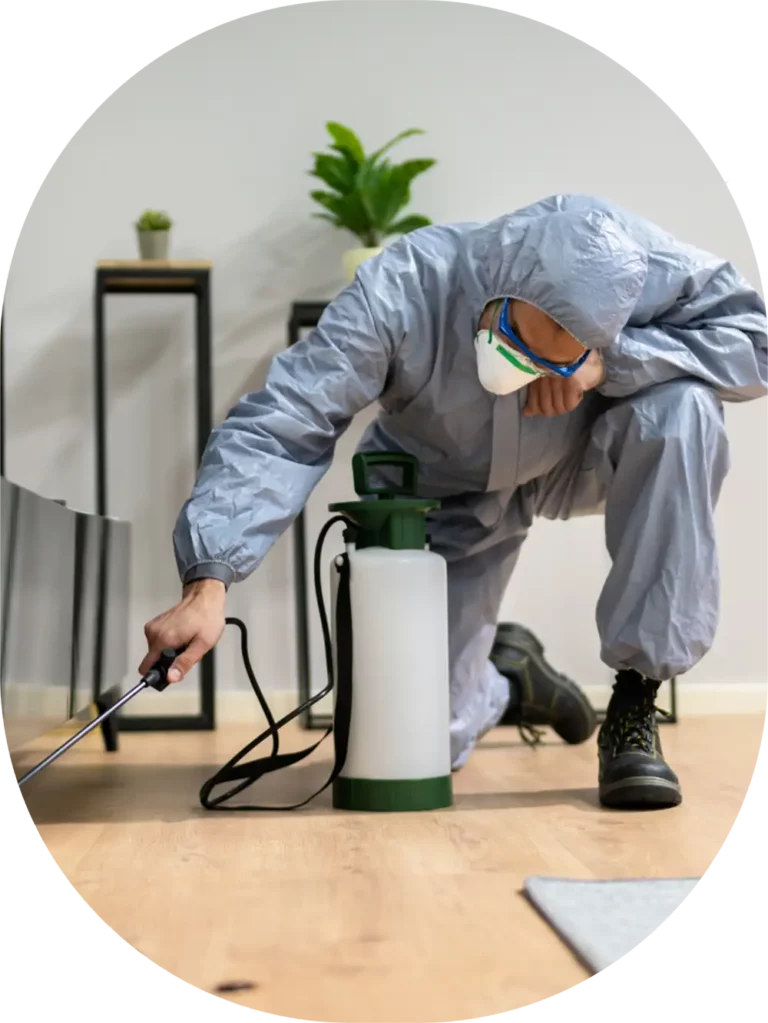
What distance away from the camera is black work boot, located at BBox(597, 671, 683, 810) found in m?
1.27

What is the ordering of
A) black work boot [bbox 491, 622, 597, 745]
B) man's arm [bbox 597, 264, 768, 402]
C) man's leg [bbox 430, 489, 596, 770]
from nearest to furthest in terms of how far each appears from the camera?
man's arm [bbox 597, 264, 768, 402], man's leg [bbox 430, 489, 596, 770], black work boot [bbox 491, 622, 597, 745]

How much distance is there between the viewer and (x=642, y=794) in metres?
1.27

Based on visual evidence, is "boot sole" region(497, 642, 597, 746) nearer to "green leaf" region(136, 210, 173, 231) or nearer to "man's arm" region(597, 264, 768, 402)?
"man's arm" region(597, 264, 768, 402)

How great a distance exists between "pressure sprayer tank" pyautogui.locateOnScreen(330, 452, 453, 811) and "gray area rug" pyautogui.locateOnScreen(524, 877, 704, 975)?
370mm

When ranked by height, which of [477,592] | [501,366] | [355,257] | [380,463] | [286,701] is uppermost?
[355,257]

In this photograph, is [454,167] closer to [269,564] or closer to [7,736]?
[269,564]

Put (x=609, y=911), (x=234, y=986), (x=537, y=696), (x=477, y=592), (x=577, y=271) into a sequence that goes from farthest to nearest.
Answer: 1. (x=537, y=696)
2. (x=477, y=592)
3. (x=577, y=271)
4. (x=609, y=911)
5. (x=234, y=986)

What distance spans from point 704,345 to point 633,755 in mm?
457

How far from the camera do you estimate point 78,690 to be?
5.14 ft

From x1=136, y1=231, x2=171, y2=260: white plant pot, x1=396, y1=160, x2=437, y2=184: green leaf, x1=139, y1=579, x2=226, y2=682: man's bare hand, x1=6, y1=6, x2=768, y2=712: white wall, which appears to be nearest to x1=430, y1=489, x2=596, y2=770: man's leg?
x1=139, y1=579, x2=226, y2=682: man's bare hand

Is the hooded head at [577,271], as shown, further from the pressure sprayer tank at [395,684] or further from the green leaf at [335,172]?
the green leaf at [335,172]

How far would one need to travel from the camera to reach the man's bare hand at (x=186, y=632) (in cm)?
108

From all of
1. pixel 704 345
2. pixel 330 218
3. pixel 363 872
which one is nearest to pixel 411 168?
pixel 330 218

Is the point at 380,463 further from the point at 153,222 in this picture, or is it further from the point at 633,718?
the point at 153,222
